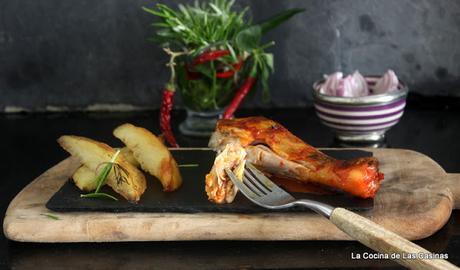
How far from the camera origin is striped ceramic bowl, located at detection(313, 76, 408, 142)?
6.14 feet

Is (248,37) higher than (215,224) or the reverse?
higher

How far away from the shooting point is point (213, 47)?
193 centimetres

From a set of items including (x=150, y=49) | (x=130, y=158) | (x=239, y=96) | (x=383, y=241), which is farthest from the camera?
(x=150, y=49)

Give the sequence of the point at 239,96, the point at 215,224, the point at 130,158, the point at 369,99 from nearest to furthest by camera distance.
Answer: the point at 215,224 < the point at 130,158 < the point at 369,99 < the point at 239,96

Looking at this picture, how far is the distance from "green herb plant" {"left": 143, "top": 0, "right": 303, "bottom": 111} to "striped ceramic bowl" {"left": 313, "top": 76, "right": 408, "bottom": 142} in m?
0.20

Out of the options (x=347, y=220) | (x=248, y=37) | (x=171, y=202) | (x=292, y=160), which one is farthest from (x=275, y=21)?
(x=347, y=220)

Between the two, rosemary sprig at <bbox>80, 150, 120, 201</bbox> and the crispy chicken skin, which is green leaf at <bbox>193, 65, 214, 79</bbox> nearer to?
the crispy chicken skin

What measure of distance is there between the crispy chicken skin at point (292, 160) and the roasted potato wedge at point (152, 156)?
4.1 inches

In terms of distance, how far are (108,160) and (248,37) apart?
62 centimetres

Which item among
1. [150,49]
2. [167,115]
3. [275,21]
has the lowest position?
[167,115]

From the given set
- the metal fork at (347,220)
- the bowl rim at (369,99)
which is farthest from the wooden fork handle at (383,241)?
the bowl rim at (369,99)

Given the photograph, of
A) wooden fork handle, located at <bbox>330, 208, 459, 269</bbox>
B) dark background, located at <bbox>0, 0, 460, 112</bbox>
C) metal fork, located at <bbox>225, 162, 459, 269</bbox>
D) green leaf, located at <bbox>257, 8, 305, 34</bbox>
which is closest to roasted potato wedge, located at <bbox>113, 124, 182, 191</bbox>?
metal fork, located at <bbox>225, 162, 459, 269</bbox>

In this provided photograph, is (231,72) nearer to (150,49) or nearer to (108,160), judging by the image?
(150,49)

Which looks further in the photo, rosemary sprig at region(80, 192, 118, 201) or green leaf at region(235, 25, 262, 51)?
green leaf at region(235, 25, 262, 51)
